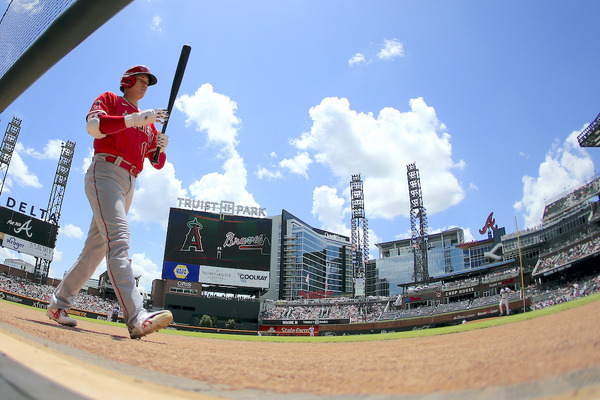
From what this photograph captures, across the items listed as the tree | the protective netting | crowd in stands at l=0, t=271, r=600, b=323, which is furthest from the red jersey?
the tree

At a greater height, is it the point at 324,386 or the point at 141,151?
the point at 141,151

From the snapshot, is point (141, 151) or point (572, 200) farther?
point (572, 200)

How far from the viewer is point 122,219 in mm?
3461

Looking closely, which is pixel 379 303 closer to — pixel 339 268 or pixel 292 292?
pixel 292 292

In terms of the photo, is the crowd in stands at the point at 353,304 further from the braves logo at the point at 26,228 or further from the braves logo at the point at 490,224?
the braves logo at the point at 490,224

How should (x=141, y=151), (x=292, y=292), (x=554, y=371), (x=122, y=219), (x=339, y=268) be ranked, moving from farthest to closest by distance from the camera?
(x=339, y=268), (x=292, y=292), (x=141, y=151), (x=122, y=219), (x=554, y=371)

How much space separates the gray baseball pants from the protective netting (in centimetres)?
153

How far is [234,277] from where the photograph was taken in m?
42.5

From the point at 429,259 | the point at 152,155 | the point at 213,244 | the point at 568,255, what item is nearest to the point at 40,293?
the point at 213,244

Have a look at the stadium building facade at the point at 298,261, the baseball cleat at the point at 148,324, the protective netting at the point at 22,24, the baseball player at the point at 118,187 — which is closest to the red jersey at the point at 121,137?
the baseball player at the point at 118,187

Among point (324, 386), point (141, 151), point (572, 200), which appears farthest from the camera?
point (572, 200)

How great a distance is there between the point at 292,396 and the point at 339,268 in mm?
87048

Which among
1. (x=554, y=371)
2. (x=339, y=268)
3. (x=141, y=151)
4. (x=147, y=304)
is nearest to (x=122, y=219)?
(x=141, y=151)

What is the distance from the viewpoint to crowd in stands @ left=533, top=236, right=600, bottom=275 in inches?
1076
